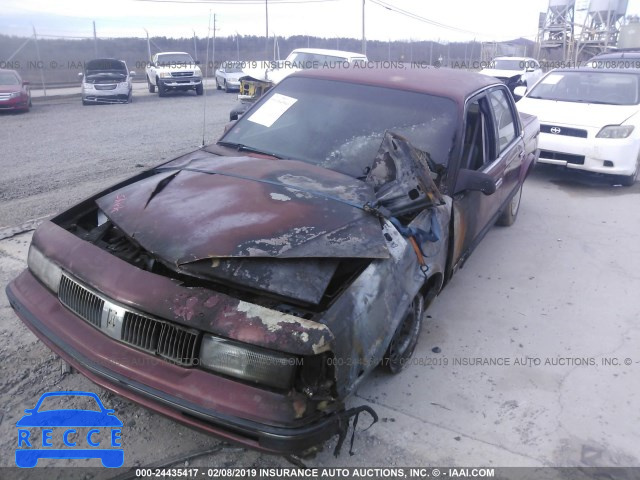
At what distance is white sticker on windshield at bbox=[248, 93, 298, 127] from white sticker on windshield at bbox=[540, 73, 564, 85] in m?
6.27

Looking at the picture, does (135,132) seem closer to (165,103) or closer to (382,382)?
(165,103)

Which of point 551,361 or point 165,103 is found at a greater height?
point 165,103

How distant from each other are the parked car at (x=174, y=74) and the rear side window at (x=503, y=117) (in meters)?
17.5

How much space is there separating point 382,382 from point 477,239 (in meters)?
1.61

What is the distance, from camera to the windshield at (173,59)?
20920mm

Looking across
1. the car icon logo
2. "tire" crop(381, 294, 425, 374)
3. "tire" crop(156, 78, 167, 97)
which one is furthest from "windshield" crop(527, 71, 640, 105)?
"tire" crop(156, 78, 167, 97)

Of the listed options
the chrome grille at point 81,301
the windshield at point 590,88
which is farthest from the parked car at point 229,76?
the chrome grille at point 81,301

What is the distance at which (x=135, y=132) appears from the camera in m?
11.4

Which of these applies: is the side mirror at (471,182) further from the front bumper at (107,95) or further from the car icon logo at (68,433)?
the front bumper at (107,95)

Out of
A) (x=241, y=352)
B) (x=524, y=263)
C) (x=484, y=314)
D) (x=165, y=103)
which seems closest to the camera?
(x=241, y=352)

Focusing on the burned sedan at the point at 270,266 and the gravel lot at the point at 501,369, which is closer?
the burned sedan at the point at 270,266

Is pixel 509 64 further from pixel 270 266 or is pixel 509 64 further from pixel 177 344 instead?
pixel 177 344

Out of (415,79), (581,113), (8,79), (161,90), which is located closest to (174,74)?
(161,90)

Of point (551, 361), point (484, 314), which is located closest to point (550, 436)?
point (551, 361)
